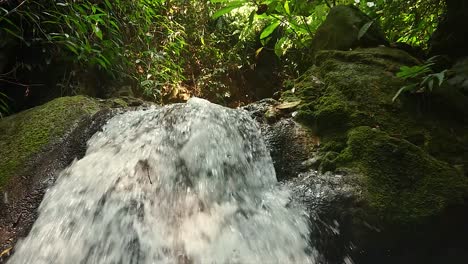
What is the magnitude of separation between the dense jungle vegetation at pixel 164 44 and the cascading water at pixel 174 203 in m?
1.25

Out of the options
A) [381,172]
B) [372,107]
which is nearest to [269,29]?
[372,107]

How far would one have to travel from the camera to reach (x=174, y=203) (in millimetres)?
2078

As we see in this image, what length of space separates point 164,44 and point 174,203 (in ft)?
11.4

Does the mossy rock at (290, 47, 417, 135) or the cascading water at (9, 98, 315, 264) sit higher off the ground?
the mossy rock at (290, 47, 417, 135)

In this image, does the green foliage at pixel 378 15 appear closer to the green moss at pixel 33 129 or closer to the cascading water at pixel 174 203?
the cascading water at pixel 174 203

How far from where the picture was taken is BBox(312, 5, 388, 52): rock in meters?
3.18

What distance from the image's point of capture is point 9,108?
131 inches

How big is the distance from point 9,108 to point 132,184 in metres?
2.00

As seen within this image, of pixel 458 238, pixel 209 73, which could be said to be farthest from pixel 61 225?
pixel 209 73

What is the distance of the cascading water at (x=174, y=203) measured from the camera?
6.02 ft

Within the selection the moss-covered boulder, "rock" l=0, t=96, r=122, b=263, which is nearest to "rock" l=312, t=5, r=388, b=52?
the moss-covered boulder

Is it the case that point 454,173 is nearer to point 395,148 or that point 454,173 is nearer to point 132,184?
point 395,148

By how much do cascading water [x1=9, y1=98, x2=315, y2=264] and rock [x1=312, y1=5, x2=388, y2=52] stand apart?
4.25ft

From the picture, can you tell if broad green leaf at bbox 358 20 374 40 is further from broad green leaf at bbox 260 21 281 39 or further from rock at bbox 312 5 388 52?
broad green leaf at bbox 260 21 281 39
